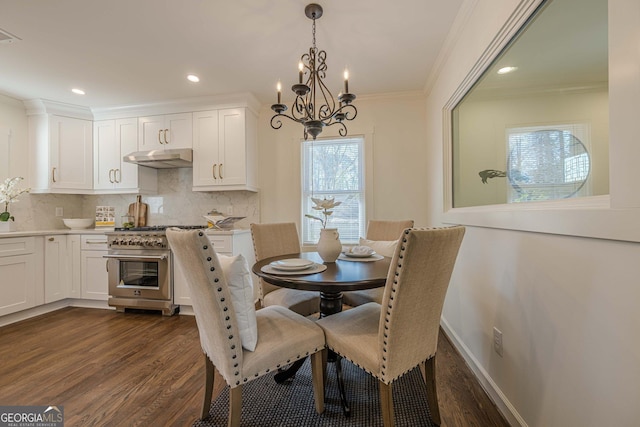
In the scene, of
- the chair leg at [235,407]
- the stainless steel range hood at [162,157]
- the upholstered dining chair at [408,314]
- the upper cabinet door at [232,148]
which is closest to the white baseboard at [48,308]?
the stainless steel range hood at [162,157]

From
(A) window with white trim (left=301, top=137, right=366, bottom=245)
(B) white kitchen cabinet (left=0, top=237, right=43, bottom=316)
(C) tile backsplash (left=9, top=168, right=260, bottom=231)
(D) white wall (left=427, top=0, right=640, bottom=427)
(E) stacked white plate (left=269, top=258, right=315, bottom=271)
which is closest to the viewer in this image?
(D) white wall (left=427, top=0, right=640, bottom=427)

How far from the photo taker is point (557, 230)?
3.40ft

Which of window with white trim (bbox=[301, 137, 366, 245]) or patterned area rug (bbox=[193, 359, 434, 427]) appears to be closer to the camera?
patterned area rug (bbox=[193, 359, 434, 427])

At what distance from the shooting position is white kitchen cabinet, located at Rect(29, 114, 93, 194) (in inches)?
127

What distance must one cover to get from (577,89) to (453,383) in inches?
68.8

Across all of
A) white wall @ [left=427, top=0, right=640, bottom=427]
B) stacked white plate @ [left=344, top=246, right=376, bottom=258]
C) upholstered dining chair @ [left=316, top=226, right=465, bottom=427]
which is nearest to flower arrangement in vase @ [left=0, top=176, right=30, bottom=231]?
stacked white plate @ [left=344, top=246, right=376, bottom=258]

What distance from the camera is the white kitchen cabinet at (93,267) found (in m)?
3.14

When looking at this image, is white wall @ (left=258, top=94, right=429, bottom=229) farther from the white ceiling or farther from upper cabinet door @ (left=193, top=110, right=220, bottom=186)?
upper cabinet door @ (left=193, top=110, right=220, bottom=186)

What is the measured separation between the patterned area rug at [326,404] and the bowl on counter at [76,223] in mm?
3262

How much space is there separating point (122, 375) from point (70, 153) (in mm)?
2999

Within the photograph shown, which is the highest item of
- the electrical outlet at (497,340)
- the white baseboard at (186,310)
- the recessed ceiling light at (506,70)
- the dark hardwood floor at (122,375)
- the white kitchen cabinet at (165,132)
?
the white kitchen cabinet at (165,132)

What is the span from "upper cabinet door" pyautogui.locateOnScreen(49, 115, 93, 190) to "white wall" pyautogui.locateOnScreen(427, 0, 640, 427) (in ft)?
14.4

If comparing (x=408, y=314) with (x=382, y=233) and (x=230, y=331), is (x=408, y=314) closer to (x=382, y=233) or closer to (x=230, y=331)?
(x=230, y=331)

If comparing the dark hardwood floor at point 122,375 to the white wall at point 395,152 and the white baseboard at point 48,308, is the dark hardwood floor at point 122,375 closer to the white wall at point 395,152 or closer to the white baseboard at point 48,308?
the white baseboard at point 48,308
